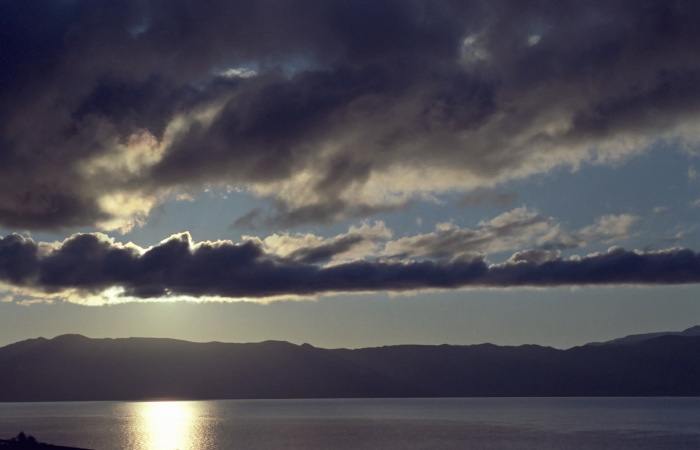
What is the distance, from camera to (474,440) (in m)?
191

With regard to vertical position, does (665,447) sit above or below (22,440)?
below

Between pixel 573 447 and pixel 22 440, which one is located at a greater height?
pixel 22 440

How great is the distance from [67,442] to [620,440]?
137 metres

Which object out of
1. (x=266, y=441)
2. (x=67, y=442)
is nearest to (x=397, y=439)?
(x=266, y=441)

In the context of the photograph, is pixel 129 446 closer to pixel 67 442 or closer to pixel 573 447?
pixel 67 442

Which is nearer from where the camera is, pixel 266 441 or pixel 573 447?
pixel 573 447

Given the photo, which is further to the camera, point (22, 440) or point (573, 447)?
point (573, 447)

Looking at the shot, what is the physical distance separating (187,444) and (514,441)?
84369mm

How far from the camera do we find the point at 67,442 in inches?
7037

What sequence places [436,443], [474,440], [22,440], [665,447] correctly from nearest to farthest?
[22,440], [665,447], [436,443], [474,440]

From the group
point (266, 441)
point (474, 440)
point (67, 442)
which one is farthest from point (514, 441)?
point (67, 442)

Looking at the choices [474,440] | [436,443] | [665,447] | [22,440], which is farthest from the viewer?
[474,440]

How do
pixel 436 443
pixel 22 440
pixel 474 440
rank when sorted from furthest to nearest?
1. pixel 474 440
2. pixel 436 443
3. pixel 22 440

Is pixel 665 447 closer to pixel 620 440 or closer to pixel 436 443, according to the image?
pixel 620 440
